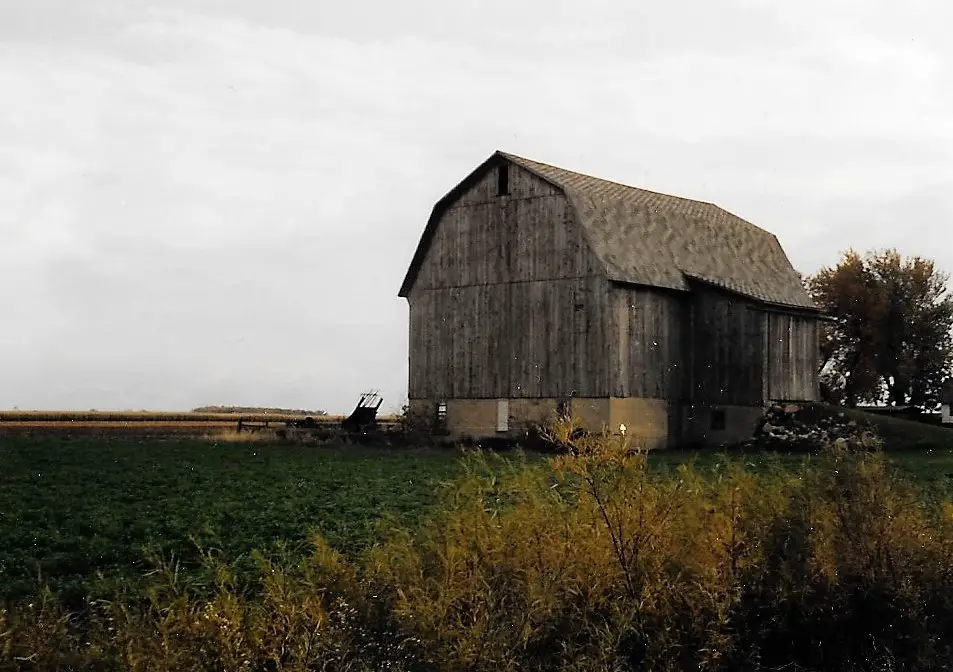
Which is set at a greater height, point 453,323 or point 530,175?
point 530,175

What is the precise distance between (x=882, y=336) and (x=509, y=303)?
3257cm

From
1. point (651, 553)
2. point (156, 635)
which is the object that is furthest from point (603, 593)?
point (156, 635)

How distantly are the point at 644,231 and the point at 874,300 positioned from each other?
28449 millimetres

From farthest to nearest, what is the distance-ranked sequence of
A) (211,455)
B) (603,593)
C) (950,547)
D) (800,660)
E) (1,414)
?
(1,414) → (211,455) → (950,547) → (800,660) → (603,593)

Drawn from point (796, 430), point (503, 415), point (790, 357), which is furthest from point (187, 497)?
point (790, 357)

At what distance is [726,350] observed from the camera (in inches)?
1470

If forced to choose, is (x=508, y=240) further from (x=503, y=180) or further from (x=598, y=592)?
(x=598, y=592)

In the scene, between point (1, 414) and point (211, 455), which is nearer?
point (211, 455)

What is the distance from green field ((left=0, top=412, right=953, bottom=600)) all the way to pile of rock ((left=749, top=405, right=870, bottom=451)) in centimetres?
261

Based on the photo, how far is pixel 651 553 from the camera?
9.05m

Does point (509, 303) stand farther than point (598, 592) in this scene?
Yes

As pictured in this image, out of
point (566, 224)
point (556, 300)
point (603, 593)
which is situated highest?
point (566, 224)

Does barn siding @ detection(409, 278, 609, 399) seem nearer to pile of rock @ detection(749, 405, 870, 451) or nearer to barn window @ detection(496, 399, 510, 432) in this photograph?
barn window @ detection(496, 399, 510, 432)

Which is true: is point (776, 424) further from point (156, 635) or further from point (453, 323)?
point (156, 635)
